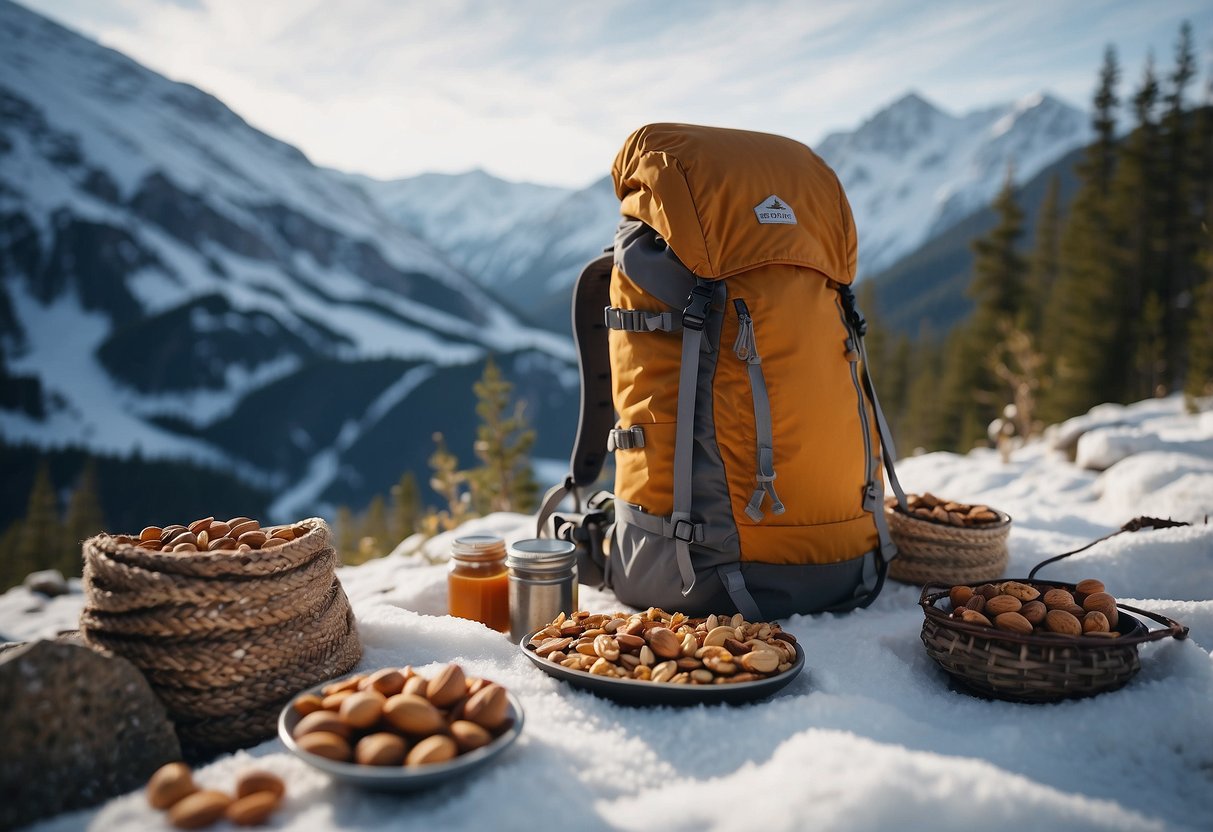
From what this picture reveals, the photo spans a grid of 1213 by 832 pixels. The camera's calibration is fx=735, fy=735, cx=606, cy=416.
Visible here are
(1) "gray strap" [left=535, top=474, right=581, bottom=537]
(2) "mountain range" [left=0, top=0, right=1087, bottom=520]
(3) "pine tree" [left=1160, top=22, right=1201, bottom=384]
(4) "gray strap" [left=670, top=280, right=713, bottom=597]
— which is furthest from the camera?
(2) "mountain range" [left=0, top=0, right=1087, bottom=520]

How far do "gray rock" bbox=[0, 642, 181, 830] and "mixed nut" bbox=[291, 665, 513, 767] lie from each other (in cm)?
45

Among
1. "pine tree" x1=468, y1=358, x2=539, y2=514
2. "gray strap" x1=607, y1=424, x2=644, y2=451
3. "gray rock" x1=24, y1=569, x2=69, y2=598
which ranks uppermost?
"gray strap" x1=607, y1=424, x2=644, y2=451

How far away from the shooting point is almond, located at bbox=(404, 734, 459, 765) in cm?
171

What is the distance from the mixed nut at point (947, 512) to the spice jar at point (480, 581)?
2132 millimetres

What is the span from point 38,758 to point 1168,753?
303 centimetres

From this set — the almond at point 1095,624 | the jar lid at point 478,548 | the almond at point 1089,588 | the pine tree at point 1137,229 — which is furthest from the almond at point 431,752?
the pine tree at point 1137,229

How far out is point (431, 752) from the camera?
1.72 m

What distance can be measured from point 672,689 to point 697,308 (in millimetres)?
1549

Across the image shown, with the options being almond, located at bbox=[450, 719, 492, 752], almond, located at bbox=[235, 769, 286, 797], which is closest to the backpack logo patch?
almond, located at bbox=[450, 719, 492, 752]

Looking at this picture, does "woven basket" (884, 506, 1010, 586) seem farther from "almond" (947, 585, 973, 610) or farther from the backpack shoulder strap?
the backpack shoulder strap

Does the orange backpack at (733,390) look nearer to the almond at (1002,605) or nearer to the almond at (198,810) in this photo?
the almond at (1002,605)

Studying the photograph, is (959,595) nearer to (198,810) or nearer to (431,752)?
(431,752)

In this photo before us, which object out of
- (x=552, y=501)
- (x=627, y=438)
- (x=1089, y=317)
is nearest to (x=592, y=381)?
(x=552, y=501)

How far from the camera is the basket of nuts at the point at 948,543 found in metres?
3.64
